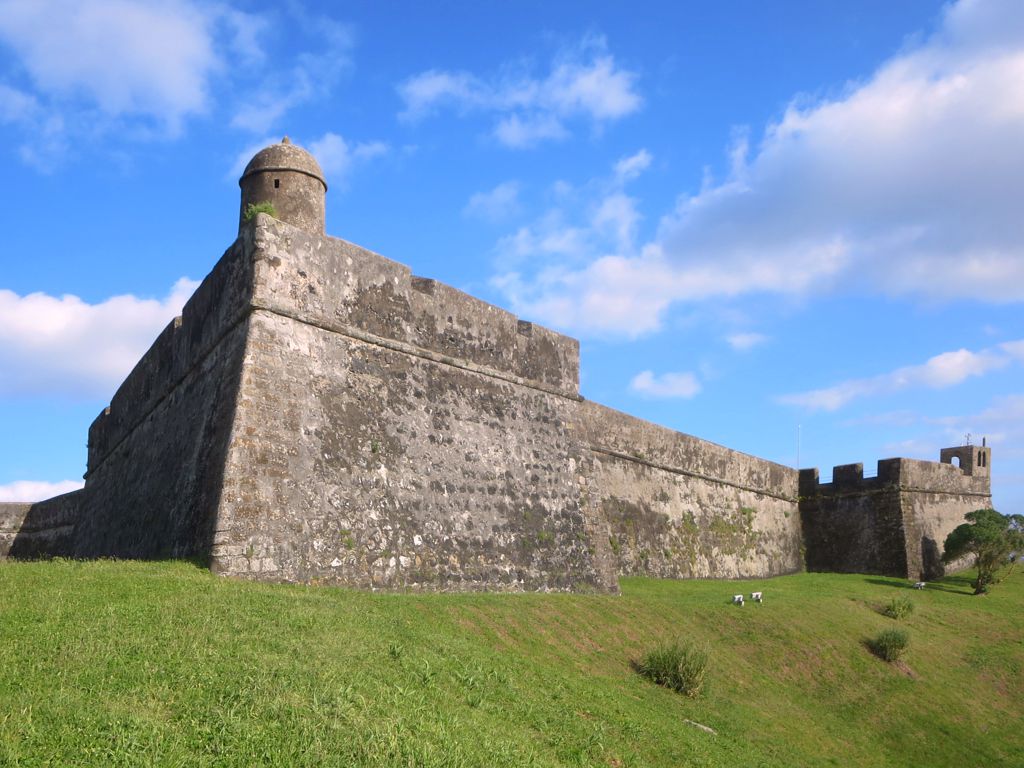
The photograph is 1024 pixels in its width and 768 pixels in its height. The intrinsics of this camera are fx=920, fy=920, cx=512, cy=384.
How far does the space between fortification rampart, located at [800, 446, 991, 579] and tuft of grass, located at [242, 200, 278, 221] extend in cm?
2142

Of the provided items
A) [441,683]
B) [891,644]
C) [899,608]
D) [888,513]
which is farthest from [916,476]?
[441,683]

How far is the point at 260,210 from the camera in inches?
620

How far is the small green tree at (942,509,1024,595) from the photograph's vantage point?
26016mm

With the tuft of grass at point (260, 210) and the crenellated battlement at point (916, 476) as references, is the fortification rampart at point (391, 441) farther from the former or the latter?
the crenellated battlement at point (916, 476)

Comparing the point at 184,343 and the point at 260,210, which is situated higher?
the point at 260,210

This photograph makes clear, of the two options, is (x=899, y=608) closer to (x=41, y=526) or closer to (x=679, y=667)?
(x=679, y=667)

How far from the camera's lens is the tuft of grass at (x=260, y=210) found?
51.4ft

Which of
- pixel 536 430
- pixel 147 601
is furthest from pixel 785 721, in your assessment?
pixel 147 601

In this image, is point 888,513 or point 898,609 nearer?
point 898,609

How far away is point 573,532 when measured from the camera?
1712 cm

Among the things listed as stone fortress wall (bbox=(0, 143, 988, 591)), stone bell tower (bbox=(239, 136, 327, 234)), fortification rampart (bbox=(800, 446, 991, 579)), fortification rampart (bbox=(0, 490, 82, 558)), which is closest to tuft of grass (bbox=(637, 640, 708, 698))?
stone fortress wall (bbox=(0, 143, 988, 591))

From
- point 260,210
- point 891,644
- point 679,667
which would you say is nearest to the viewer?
point 679,667

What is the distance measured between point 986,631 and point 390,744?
63.2ft

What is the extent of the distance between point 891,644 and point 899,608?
3710 mm
